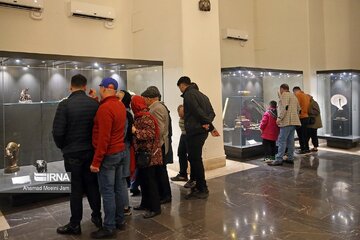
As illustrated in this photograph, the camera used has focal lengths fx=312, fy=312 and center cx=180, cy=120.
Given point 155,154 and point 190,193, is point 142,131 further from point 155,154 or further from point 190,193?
point 190,193

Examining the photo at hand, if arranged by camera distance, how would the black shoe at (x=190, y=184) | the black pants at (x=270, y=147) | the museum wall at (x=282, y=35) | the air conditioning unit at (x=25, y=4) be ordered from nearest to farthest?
1. the black shoe at (x=190, y=184)
2. the air conditioning unit at (x=25, y=4)
3. the black pants at (x=270, y=147)
4. the museum wall at (x=282, y=35)

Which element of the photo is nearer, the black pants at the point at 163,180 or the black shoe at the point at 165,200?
the black pants at the point at 163,180

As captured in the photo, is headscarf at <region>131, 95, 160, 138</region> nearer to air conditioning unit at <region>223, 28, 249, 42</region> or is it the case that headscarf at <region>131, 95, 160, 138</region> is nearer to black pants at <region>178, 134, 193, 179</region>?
black pants at <region>178, 134, 193, 179</region>

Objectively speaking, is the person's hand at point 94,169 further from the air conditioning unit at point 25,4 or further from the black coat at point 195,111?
the air conditioning unit at point 25,4

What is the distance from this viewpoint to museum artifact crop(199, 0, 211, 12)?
5.76 m

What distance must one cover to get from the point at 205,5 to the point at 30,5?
3057 millimetres

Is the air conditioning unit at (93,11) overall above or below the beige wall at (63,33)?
above

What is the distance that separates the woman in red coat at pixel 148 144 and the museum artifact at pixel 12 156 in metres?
1.92

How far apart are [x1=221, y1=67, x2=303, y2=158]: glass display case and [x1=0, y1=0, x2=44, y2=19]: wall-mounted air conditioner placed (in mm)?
3739

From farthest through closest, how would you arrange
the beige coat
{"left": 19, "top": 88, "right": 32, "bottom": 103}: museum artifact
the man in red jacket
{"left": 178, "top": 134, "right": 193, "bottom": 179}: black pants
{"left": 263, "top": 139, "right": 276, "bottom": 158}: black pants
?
{"left": 263, "top": 139, "right": 276, "bottom": 158}: black pants
the beige coat
{"left": 178, "top": 134, "right": 193, "bottom": 179}: black pants
{"left": 19, "top": 88, "right": 32, "bottom": 103}: museum artifact
the man in red jacket

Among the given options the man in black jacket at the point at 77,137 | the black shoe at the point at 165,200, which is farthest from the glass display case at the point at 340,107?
the man in black jacket at the point at 77,137

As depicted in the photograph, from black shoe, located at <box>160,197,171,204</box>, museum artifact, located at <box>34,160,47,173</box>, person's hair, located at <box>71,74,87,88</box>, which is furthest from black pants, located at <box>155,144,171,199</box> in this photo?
museum artifact, located at <box>34,160,47,173</box>

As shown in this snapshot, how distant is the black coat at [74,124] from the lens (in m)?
3.00

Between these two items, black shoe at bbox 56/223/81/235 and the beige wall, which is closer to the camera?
black shoe at bbox 56/223/81/235
